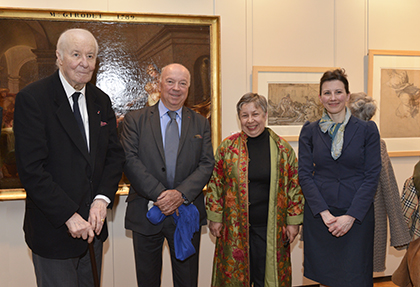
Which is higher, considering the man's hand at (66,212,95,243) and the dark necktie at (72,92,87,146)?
the dark necktie at (72,92,87,146)

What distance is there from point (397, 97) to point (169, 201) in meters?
2.70

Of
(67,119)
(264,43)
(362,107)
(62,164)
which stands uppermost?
(264,43)

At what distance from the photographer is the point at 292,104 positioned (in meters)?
3.41

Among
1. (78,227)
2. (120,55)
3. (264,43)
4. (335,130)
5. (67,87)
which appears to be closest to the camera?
(78,227)

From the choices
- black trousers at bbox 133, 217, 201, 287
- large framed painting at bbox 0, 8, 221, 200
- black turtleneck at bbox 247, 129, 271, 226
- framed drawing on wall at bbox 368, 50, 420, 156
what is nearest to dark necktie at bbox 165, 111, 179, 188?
black trousers at bbox 133, 217, 201, 287

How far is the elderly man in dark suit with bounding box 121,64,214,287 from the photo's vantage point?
2.39 m

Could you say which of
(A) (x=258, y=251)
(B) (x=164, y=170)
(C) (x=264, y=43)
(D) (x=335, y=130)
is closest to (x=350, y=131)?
(D) (x=335, y=130)

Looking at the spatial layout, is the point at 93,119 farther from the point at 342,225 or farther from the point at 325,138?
the point at 342,225

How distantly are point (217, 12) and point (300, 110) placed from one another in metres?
1.25

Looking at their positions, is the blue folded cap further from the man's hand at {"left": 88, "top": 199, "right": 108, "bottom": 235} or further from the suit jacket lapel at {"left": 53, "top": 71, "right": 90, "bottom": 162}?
the suit jacket lapel at {"left": 53, "top": 71, "right": 90, "bottom": 162}

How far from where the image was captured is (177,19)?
315 centimetres

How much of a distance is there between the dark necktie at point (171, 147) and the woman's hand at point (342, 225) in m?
1.14

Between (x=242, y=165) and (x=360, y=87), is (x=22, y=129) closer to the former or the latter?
(x=242, y=165)

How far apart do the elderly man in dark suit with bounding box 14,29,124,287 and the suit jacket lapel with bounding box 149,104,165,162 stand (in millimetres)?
541
